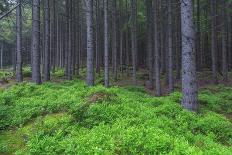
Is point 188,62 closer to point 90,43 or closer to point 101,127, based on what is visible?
point 101,127

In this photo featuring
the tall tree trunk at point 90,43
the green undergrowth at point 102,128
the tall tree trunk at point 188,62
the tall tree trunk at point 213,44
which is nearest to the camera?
the green undergrowth at point 102,128

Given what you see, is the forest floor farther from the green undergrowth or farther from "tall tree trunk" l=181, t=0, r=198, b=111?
"tall tree trunk" l=181, t=0, r=198, b=111

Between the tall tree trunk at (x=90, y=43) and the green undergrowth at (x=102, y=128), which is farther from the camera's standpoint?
the tall tree trunk at (x=90, y=43)

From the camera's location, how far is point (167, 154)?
8.15 meters

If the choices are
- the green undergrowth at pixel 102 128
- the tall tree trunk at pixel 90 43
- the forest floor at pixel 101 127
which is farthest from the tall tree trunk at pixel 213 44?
the green undergrowth at pixel 102 128

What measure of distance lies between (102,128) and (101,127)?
0.14 ft

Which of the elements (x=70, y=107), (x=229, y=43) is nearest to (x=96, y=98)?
(x=70, y=107)

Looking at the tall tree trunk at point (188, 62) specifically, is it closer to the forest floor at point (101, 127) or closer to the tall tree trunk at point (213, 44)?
the forest floor at point (101, 127)

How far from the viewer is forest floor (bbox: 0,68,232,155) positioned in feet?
29.2

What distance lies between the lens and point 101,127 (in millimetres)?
10383

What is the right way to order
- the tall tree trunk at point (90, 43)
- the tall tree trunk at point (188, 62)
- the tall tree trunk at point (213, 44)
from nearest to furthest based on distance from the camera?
the tall tree trunk at point (188, 62), the tall tree trunk at point (90, 43), the tall tree trunk at point (213, 44)

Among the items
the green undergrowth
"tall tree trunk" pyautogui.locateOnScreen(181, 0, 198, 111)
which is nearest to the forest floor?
the green undergrowth

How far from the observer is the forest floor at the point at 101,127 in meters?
8.89

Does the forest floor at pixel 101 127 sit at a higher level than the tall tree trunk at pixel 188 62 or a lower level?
lower
